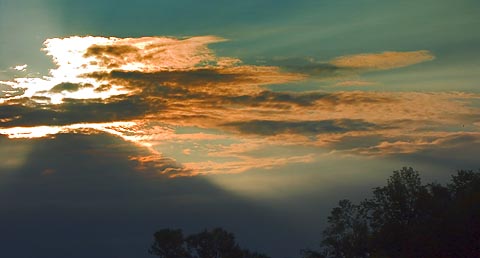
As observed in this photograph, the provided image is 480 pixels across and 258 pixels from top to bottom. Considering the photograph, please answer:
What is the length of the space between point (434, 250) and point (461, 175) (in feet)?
70.2

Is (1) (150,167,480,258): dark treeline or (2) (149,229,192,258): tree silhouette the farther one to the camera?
(2) (149,229,192,258): tree silhouette

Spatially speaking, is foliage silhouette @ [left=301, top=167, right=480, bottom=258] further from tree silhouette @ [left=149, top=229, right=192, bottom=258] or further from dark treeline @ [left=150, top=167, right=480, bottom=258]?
tree silhouette @ [left=149, top=229, right=192, bottom=258]

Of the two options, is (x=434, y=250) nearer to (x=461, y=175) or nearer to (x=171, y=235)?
(x=461, y=175)

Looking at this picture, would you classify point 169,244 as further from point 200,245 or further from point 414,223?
point 414,223

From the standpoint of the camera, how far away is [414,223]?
281 feet

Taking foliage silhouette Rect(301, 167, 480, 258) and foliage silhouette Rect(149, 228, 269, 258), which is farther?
foliage silhouette Rect(149, 228, 269, 258)

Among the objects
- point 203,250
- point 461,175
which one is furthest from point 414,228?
point 203,250

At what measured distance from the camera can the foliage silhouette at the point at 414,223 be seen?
7325cm

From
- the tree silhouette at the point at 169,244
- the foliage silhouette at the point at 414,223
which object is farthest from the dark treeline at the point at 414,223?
the tree silhouette at the point at 169,244

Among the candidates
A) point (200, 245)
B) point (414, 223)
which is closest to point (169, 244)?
point (200, 245)

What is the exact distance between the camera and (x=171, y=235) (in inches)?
5128

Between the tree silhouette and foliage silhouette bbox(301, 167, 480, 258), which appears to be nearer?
foliage silhouette bbox(301, 167, 480, 258)

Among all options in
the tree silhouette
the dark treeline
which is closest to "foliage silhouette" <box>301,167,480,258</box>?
the dark treeline

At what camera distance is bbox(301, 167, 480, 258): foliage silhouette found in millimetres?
73250
